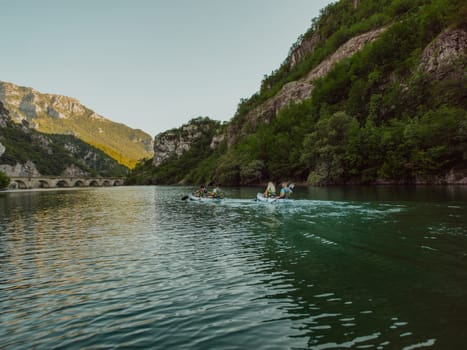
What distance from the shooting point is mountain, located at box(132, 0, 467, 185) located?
206ft

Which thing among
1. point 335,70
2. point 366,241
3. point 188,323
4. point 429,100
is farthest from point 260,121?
point 188,323

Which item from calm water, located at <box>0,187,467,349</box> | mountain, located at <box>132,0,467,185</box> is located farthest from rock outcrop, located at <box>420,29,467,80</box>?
calm water, located at <box>0,187,467,349</box>

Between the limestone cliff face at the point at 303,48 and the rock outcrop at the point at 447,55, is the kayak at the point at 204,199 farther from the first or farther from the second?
the limestone cliff face at the point at 303,48

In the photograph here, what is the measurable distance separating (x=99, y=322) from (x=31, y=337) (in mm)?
1523

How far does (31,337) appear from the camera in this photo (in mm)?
7766

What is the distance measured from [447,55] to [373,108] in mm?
19837

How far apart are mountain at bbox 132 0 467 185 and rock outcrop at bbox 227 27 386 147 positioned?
1.57 feet

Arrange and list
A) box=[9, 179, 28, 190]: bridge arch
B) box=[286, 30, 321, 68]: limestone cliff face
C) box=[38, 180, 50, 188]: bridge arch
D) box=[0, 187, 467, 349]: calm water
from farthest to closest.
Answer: box=[38, 180, 50, 188]: bridge arch < box=[9, 179, 28, 190]: bridge arch < box=[286, 30, 321, 68]: limestone cliff face < box=[0, 187, 467, 349]: calm water

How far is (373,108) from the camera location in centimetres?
8388

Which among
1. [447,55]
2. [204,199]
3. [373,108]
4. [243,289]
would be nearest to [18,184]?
[204,199]

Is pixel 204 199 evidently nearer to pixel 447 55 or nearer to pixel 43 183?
pixel 447 55

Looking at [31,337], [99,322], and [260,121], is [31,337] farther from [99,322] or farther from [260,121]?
[260,121]

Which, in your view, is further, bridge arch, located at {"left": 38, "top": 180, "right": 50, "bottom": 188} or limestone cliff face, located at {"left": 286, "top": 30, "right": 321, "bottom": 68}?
bridge arch, located at {"left": 38, "top": 180, "right": 50, "bottom": 188}

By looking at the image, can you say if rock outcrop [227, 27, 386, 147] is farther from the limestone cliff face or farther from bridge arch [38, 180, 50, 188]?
bridge arch [38, 180, 50, 188]
